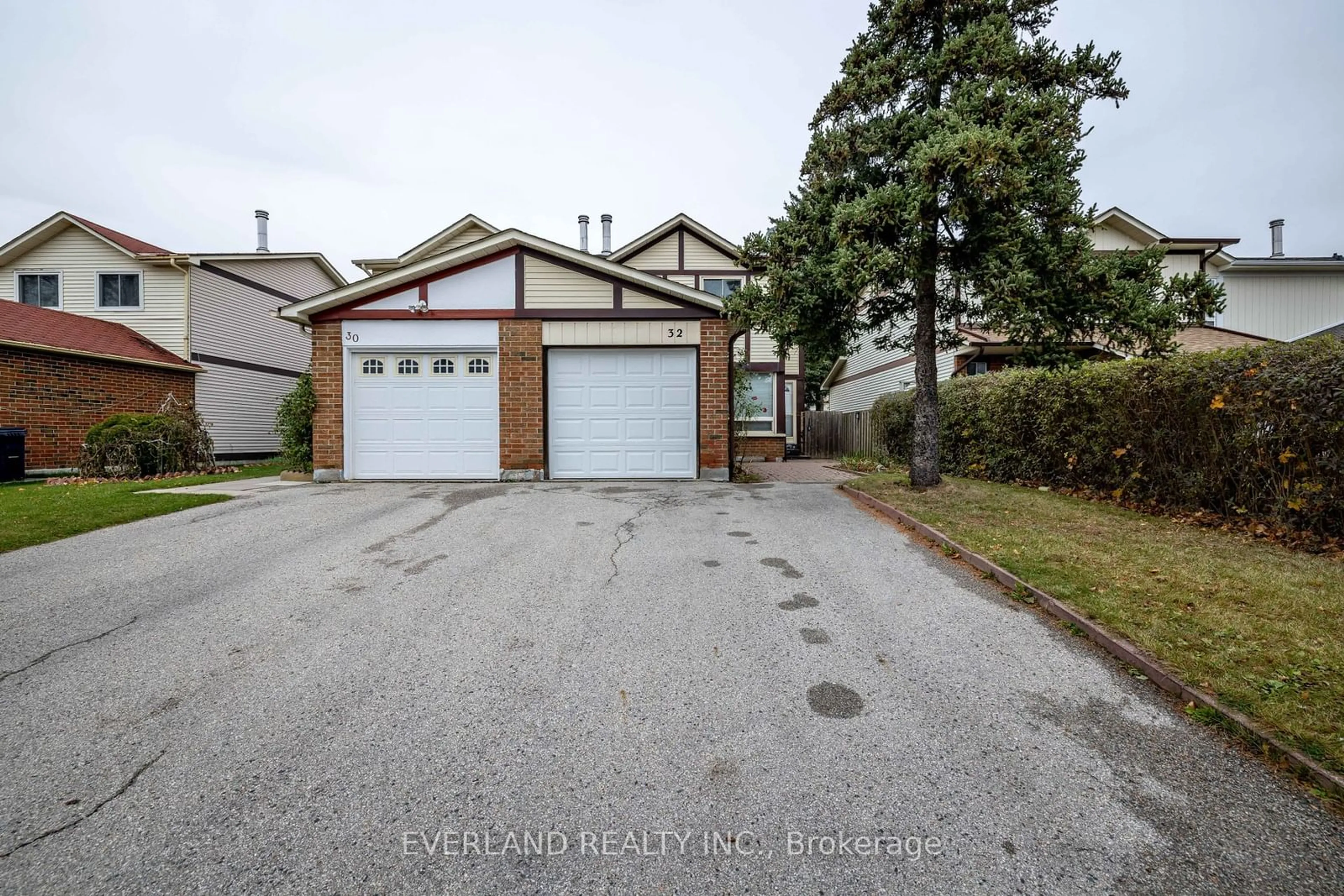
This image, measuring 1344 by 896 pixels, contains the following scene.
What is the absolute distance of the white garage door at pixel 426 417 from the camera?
31.1 feet

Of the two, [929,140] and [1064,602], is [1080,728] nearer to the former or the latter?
[1064,602]

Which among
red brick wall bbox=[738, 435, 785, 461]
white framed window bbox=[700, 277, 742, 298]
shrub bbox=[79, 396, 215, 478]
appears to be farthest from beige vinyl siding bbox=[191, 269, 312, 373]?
red brick wall bbox=[738, 435, 785, 461]

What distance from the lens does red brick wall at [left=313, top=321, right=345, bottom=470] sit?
9391 mm

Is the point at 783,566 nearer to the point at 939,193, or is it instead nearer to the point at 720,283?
the point at 939,193

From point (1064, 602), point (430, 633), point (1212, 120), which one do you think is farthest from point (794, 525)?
point (1212, 120)

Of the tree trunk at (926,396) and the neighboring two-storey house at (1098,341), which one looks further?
the neighboring two-storey house at (1098,341)

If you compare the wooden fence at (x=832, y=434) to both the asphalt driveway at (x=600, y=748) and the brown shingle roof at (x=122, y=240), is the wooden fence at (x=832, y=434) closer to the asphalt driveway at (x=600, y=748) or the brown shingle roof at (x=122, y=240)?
the asphalt driveway at (x=600, y=748)

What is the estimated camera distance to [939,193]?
242 inches

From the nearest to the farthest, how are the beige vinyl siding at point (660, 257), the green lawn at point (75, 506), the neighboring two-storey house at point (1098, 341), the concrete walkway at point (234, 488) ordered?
the green lawn at point (75, 506)
the concrete walkway at point (234, 488)
the neighboring two-storey house at point (1098, 341)
the beige vinyl siding at point (660, 257)

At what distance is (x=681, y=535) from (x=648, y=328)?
493 cm

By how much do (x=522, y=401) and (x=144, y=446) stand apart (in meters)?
8.16

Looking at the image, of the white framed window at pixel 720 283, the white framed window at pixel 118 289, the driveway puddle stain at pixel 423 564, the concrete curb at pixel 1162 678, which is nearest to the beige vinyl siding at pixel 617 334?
the driveway puddle stain at pixel 423 564

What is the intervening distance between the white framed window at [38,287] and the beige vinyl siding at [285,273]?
3.99 meters

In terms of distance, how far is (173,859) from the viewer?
159 cm
